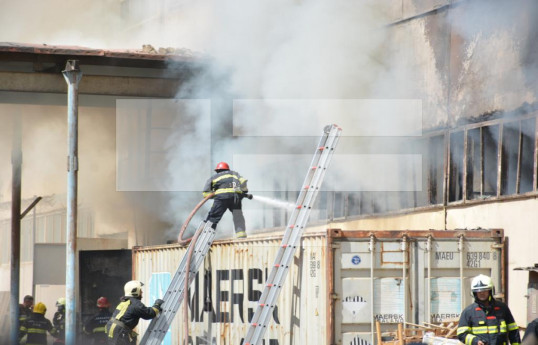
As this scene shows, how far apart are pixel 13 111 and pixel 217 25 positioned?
460 cm

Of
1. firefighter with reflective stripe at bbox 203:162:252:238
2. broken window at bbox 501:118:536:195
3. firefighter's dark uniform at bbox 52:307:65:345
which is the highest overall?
broken window at bbox 501:118:536:195

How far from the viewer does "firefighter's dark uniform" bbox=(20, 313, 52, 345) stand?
12828 mm

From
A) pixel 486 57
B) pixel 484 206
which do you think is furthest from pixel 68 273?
pixel 486 57

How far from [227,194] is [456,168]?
3456 millimetres

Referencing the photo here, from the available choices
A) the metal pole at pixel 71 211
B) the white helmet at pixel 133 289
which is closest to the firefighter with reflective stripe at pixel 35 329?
the metal pole at pixel 71 211

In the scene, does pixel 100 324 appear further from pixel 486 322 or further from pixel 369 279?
pixel 486 322

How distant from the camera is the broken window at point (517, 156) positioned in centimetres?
1211

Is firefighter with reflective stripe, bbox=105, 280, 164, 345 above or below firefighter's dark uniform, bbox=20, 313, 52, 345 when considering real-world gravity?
above

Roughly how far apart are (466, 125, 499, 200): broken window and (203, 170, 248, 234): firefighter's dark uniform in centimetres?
330

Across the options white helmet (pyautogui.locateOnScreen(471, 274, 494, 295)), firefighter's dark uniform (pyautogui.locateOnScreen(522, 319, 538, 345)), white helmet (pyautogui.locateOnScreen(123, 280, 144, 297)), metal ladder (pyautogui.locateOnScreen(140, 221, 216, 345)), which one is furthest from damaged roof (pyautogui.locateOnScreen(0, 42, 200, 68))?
firefighter's dark uniform (pyautogui.locateOnScreen(522, 319, 538, 345))

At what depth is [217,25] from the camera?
1970 cm

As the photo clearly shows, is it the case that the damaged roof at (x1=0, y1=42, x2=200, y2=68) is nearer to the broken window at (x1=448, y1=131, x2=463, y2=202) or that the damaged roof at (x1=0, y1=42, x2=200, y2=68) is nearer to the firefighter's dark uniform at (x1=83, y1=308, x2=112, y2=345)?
the broken window at (x1=448, y1=131, x2=463, y2=202)

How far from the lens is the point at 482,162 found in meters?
13.2

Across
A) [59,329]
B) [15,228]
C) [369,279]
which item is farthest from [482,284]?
[15,228]
